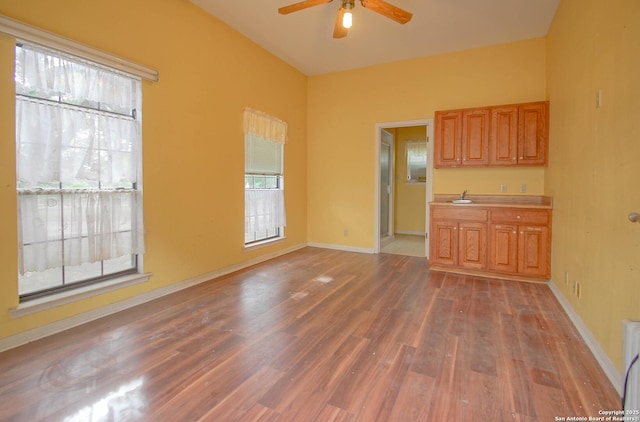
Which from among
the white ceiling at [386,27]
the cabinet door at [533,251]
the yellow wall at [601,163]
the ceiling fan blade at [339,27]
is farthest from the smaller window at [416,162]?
the ceiling fan blade at [339,27]

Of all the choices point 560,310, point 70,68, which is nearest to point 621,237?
point 560,310

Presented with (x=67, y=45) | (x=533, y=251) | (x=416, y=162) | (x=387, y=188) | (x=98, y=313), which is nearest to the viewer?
(x=67, y=45)

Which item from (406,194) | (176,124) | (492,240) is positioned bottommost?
(492,240)

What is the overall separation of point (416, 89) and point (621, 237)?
3.78 m

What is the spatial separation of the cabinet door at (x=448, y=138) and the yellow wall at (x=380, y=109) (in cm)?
31

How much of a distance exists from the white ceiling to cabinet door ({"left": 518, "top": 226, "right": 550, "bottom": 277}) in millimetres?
2506

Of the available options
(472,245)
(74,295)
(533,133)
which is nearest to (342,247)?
(472,245)

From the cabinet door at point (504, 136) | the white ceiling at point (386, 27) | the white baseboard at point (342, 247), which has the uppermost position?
the white ceiling at point (386, 27)

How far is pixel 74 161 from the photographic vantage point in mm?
2545

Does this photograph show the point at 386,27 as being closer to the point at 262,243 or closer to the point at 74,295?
the point at 262,243

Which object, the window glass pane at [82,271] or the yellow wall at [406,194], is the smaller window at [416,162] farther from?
the window glass pane at [82,271]

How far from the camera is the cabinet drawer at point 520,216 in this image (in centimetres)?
374

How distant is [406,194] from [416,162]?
77cm

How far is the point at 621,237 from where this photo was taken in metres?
1.83
